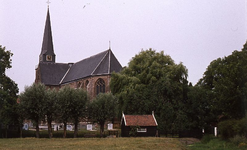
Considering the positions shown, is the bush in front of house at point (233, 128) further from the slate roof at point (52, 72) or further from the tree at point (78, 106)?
the slate roof at point (52, 72)

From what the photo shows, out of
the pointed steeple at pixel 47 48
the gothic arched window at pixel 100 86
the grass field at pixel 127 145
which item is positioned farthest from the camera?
the pointed steeple at pixel 47 48

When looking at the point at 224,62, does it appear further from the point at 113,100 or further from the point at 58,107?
the point at 58,107

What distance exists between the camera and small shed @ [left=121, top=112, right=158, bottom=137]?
42.0 metres

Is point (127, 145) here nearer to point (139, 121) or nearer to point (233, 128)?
point (233, 128)

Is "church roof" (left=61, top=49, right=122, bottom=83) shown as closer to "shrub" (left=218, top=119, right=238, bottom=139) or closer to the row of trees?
the row of trees

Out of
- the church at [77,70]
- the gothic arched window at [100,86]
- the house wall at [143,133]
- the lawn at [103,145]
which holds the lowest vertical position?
the lawn at [103,145]

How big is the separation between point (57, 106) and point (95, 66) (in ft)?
102

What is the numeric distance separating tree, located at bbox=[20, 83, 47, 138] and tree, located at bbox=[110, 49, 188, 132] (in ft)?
40.2

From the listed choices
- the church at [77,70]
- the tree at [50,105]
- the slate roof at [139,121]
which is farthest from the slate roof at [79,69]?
the slate roof at [139,121]

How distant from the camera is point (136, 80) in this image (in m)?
50.6

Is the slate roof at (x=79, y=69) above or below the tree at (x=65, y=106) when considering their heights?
above

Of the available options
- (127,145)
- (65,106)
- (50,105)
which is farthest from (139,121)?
(127,145)

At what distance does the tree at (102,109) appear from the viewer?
47906mm

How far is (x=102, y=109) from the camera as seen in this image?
48.2 metres
